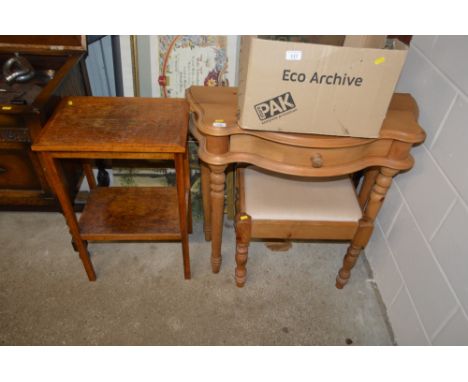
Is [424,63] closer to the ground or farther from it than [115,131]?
farther from it

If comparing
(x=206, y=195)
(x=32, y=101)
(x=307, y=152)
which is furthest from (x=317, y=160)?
(x=32, y=101)

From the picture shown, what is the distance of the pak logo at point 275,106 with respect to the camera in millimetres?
1009

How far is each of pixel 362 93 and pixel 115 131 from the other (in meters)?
0.77

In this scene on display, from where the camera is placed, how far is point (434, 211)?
3.95 feet

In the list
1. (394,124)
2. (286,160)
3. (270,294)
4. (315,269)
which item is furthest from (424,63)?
(270,294)

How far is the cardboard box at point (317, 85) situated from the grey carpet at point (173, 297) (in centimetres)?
81

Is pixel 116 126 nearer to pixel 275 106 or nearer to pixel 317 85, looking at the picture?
pixel 275 106

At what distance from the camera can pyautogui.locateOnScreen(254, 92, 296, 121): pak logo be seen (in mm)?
1009

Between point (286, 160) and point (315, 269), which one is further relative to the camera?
point (315, 269)

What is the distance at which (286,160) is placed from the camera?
1.18 m

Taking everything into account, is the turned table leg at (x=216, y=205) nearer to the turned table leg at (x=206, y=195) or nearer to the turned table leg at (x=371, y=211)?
the turned table leg at (x=206, y=195)

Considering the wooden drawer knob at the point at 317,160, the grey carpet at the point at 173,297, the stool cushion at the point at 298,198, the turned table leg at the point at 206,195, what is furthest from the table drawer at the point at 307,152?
the grey carpet at the point at 173,297

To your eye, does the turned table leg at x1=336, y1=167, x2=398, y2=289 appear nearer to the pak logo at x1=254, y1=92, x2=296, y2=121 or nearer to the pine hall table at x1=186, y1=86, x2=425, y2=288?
the pine hall table at x1=186, y1=86, x2=425, y2=288

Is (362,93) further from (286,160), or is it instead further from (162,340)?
(162,340)
